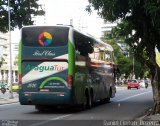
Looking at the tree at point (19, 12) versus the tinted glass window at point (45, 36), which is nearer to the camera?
the tinted glass window at point (45, 36)

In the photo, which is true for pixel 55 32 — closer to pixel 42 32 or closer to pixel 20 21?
pixel 42 32

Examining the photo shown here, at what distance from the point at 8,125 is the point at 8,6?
22.9 meters

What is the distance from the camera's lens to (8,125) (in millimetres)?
15898

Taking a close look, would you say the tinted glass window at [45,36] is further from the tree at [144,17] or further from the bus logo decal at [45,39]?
the tree at [144,17]

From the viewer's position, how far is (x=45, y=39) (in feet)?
69.7

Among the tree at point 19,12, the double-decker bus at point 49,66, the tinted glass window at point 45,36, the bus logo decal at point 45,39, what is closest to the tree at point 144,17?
the tinted glass window at point 45,36

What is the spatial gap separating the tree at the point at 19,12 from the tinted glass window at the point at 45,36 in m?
16.8

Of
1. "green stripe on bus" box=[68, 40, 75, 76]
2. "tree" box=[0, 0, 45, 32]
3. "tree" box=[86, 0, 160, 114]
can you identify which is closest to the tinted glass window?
"green stripe on bus" box=[68, 40, 75, 76]

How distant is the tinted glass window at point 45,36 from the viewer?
21.1 meters

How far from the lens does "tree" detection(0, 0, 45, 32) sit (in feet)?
126

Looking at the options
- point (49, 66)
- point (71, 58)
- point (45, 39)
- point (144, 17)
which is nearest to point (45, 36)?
point (45, 39)

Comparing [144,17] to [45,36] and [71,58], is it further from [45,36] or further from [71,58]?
[45,36]

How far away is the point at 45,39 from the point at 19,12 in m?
17.9

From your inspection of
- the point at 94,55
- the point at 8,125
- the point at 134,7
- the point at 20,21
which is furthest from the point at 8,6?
the point at 8,125
